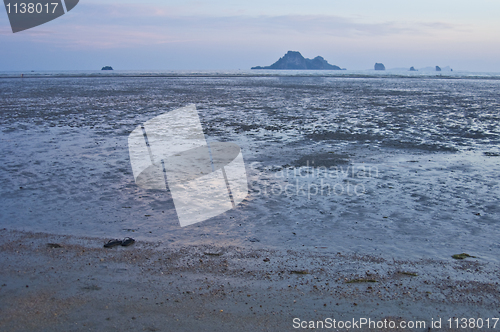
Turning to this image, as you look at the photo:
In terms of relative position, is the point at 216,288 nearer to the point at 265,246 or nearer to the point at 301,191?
the point at 265,246

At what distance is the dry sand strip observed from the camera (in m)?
4.00

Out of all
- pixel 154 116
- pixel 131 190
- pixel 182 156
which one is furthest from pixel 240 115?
pixel 131 190

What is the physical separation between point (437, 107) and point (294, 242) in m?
24.5

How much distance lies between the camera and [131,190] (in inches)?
332

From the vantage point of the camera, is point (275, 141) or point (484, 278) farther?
point (275, 141)

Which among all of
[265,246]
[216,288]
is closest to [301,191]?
[265,246]

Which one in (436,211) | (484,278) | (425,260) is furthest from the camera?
(436,211)

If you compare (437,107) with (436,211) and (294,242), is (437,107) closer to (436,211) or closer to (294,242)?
(436,211)

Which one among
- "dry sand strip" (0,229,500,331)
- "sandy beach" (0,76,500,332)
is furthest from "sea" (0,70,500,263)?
"dry sand strip" (0,229,500,331)

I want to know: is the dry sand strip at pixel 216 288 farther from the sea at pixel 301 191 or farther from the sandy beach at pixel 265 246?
the sea at pixel 301 191

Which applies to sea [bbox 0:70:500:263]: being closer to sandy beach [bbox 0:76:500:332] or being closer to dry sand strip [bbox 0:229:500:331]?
sandy beach [bbox 0:76:500:332]

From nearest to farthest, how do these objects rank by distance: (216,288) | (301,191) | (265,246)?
(216,288) → (265,246) → (301,191)

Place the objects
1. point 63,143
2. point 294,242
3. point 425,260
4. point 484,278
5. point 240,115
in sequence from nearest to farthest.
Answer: point 484,278, point 425,260, point 294,242, point 63,143, point 240,115

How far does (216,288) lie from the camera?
457 cm
